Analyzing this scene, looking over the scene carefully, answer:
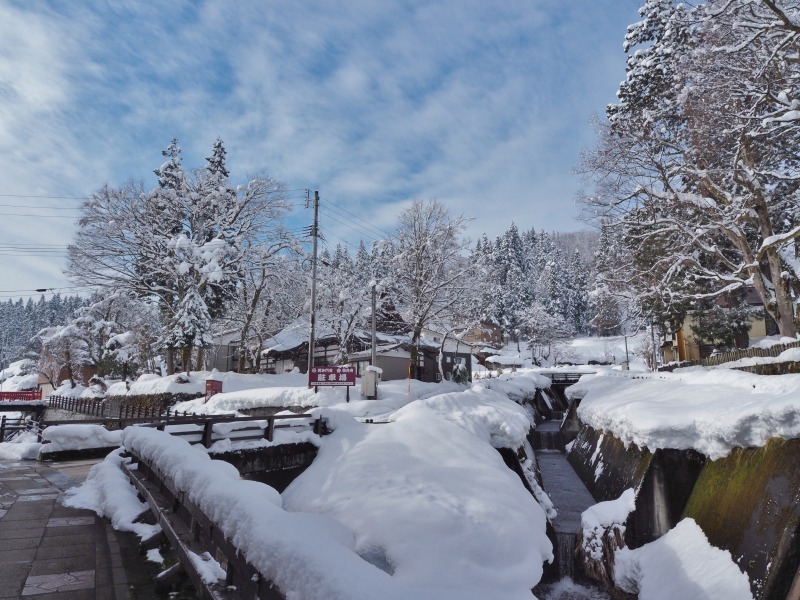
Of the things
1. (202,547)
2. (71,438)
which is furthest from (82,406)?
(202,547)

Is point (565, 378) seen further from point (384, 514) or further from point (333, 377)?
point (384, 514)

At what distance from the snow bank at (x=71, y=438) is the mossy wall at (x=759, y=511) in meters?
15.3

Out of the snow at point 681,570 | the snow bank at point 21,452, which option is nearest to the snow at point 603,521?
the snow at point 681,570

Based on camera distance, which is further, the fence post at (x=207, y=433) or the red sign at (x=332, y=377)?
the red sign at (x=332, y=377)

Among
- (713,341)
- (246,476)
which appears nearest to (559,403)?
(713,341)

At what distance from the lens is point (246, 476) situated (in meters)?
11.2

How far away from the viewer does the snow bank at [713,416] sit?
292 inches

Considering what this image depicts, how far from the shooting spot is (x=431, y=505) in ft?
25.7

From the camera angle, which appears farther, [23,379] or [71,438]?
[23,379]

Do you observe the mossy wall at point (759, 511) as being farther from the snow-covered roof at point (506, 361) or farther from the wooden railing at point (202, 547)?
the snow-covered roof at point (506, 361)

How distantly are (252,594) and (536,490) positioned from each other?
10.7m

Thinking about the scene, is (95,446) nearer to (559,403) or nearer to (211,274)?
(211,274)

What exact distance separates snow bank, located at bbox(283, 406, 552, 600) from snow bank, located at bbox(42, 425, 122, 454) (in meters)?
7.29

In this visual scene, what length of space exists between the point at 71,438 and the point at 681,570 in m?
15.1
